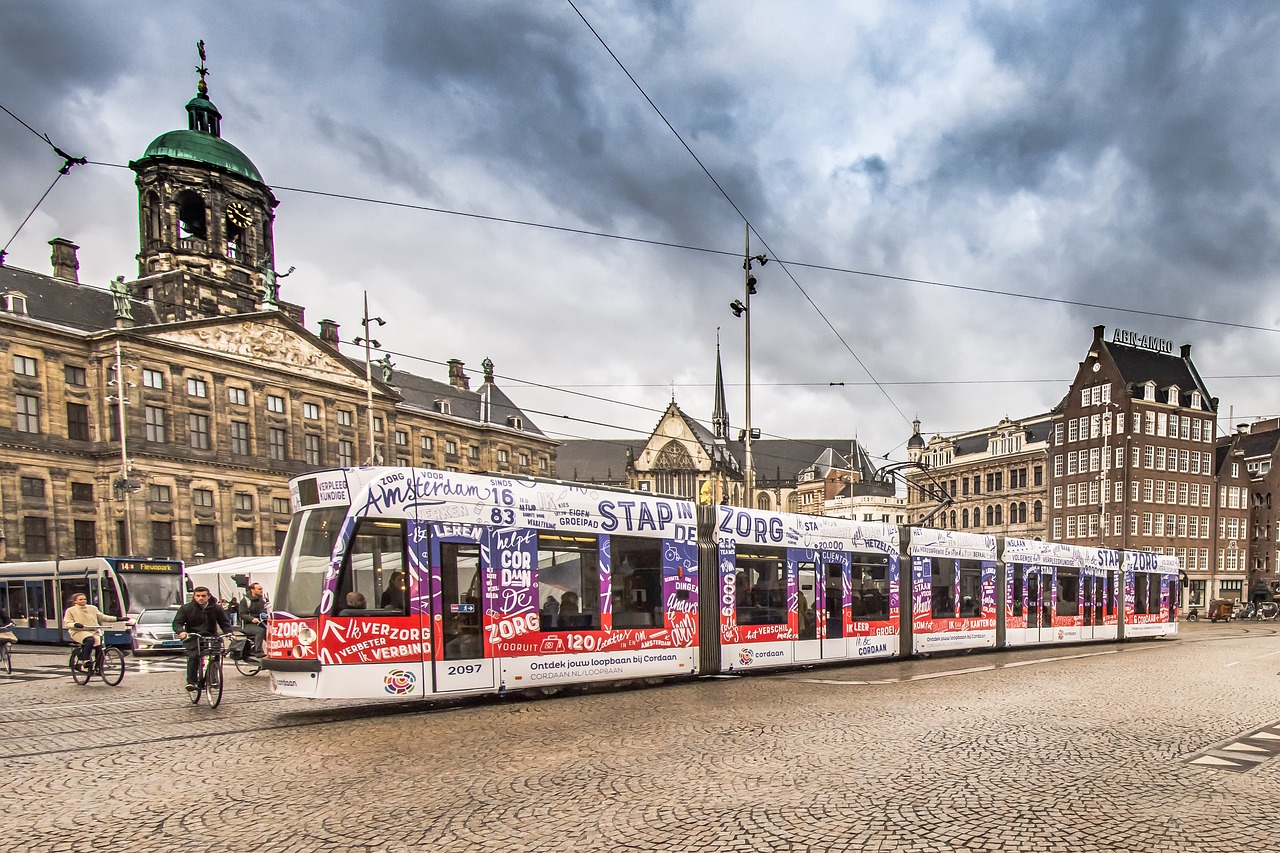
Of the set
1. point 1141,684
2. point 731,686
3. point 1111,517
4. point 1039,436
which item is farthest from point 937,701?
point 1039,436

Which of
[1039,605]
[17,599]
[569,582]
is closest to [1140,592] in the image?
[1039,605]

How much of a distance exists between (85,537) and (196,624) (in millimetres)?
41615

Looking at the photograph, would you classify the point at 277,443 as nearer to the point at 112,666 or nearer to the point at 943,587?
the point at 112,666

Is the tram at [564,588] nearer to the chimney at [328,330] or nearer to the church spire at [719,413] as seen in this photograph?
the chimney at [328,330]

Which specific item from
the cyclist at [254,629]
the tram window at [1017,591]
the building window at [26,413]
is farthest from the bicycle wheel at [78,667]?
the building window at [26,413]

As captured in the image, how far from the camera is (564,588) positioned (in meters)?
12.4

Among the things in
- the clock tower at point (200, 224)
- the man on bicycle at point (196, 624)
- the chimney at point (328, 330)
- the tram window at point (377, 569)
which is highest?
the clock tower at point (200, 224)

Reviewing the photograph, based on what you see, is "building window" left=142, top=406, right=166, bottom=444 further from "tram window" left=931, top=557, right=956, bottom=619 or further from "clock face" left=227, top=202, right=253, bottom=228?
"tram window" left=931, top=557, right=956, bottom=619

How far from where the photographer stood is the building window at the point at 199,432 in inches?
1941

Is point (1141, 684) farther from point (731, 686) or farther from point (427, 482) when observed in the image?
point (427, 482)

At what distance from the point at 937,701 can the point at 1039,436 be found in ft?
221

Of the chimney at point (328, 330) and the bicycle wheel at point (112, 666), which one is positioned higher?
the chimney at point (328, 330)

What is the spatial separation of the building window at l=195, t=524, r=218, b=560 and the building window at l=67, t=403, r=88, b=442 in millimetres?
7972

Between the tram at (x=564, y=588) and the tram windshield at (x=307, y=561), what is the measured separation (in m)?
0.02
